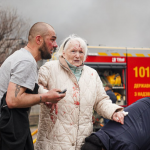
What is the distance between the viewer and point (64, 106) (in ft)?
6.83

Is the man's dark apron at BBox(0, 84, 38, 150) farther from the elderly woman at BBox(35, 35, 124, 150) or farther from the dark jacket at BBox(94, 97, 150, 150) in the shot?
the dark jacket at BBox(94, 97, 150, 150)

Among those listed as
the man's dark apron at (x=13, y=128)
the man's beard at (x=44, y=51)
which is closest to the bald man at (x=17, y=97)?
the man's dark apron at (x=13, y=128)

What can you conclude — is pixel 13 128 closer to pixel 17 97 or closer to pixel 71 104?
pixel 17 97

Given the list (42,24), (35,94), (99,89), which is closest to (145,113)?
(99,89)

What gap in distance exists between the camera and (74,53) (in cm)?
230

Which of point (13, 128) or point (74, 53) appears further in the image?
point (74, 53)

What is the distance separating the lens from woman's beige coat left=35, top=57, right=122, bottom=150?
6.69 ft

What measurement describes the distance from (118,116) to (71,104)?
0.50 metres

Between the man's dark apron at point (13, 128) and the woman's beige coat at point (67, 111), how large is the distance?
1.44 feet

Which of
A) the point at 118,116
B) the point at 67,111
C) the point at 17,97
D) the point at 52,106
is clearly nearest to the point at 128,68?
the point at 118,116

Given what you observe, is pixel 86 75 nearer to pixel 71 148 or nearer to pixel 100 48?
pixel 71 148

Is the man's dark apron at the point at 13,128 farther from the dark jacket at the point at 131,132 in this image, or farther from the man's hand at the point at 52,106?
the dark jacket at the point at 131,132

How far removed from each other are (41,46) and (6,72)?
17.4 inches

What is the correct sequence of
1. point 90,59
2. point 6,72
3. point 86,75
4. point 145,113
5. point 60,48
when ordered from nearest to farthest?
point 6,72 → point 145,113 → point 86,75 → point 60,48 → point 90,59
